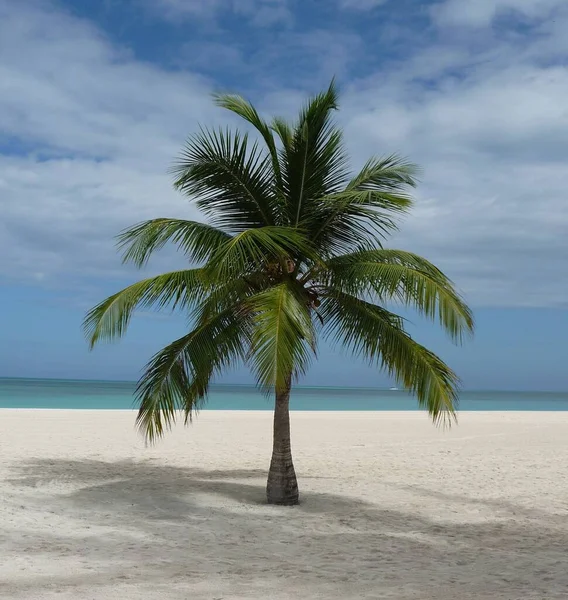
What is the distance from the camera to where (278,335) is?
810cm

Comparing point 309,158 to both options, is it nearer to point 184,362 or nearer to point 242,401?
point 184,362

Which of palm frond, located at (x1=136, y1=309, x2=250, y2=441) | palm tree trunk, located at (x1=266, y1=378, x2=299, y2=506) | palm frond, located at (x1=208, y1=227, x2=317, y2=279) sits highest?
palm frond, located at (x1=208, y1=227, x2=317, y2=279)

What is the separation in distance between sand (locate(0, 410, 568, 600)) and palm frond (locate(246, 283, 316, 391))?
179cm

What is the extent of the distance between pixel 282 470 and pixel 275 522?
118cm

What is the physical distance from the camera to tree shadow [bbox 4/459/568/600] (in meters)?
6.00

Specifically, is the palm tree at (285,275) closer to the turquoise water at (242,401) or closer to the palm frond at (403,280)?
the palm frond at (403,280)

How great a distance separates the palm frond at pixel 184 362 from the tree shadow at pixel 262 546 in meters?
1.31

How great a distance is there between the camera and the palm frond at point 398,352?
9.10 metres

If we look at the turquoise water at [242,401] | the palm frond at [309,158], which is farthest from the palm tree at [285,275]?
the turquoise water at [242,401]

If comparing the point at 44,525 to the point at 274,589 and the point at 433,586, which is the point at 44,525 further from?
the point at 433,586

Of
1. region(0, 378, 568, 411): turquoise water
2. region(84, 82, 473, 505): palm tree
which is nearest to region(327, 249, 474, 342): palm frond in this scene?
region(84, 82, 473, 505): palm tree

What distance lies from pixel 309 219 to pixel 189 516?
3991mm

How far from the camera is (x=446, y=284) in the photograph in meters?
9.25

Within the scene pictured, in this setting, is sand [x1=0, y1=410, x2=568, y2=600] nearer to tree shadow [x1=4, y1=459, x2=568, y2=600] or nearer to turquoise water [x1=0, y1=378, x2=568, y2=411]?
tree shadow [x1=4, y1=459, x2=568, y2=600]
